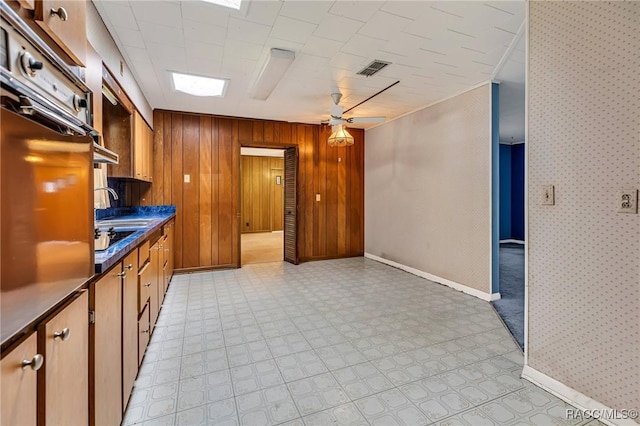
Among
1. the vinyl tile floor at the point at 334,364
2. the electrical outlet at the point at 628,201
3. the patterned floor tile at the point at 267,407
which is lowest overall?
the patterned floor tile at the point at 267,407

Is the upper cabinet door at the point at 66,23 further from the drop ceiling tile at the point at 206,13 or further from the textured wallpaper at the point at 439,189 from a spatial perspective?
the textured wallpaper at the point at 439,189

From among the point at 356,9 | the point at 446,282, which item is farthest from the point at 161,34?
the point at 446,282

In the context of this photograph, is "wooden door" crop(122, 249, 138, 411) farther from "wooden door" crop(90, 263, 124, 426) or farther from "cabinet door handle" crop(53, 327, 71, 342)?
"cabinet door handle" crop(53, 327, 71, 342)

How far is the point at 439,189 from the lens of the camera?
417 centimetres

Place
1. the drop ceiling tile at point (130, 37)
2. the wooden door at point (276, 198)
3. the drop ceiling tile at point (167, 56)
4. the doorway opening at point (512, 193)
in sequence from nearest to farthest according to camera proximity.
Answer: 1. the drop ceiling tile at point (130, 37)
2. the drop ceiling tile at point (167, 56)
3. the doorway opening at point (512, 193)
4. the wooden door at point (276, 198)

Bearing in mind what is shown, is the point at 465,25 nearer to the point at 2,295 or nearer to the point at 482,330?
the point at 482,330

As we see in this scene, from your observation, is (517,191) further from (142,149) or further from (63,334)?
(63,334)

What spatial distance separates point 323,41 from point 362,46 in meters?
0.35

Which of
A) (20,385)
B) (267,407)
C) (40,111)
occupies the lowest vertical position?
(267,407)

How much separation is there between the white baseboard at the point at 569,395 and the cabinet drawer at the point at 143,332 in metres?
2.58

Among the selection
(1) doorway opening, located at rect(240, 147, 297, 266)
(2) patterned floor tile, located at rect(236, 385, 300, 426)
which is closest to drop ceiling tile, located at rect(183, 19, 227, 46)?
(2) patterned floor tile, located at rect(236, 385, 300, 426)

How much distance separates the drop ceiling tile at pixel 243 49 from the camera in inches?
100

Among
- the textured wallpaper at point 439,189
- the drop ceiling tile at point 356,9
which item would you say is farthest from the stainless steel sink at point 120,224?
the textured wallpaper at point 439,189

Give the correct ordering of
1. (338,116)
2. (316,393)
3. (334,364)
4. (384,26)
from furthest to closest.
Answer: (338,116), (384,26), (334,364), (316,393)
